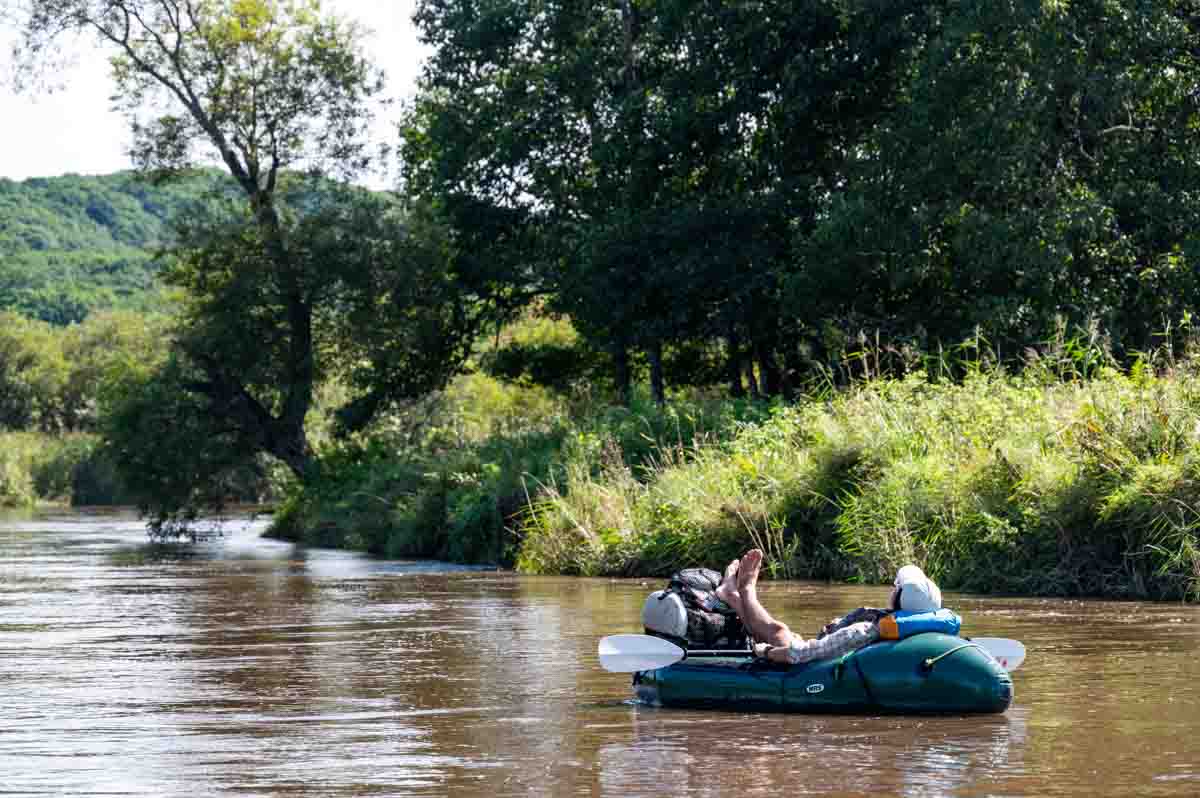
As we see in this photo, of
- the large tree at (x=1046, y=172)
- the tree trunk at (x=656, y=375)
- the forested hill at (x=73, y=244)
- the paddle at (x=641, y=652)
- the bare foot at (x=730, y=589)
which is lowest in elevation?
the paddle at (x=641, y=652)

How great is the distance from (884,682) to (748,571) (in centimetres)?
105

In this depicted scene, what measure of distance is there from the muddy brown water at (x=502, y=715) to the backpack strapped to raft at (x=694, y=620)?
499 mm

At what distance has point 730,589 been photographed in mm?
11352

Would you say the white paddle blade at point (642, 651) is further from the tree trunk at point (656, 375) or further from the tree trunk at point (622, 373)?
the tree trunk at point (622, 373)

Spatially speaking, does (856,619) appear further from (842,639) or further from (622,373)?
(622,373)

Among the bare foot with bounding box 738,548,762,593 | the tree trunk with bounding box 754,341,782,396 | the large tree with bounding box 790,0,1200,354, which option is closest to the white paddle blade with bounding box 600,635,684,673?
the bare foot with bounding box 738,548,762,593

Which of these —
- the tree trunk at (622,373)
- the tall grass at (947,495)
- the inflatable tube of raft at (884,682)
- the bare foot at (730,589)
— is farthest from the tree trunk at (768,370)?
the inflatable tube of raft at (884,682)

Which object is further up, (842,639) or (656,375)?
(656,375)

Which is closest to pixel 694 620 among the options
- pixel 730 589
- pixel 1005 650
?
pixel 730 589

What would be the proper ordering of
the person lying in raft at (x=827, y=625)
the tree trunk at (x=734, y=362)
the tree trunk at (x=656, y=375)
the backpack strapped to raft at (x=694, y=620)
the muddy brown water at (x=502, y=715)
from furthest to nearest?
the tree trunk at (x=656, y=375) < the tree trunk at (x=734, y=362) < the backpack strapped to raft at (x=694, y=620) < the person lying in raft at (x=827, y=625) < the muddy brown water at (x=502, y=715)

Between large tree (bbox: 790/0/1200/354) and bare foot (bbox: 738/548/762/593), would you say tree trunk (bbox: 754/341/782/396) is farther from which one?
bare foot (bbox: 738/548/762/593)

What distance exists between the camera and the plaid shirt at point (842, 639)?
10.8 meters

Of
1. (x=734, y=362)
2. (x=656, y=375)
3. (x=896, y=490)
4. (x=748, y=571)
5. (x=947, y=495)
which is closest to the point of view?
(x=748, y=571)

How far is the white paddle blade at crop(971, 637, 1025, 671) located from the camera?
36.5ft
